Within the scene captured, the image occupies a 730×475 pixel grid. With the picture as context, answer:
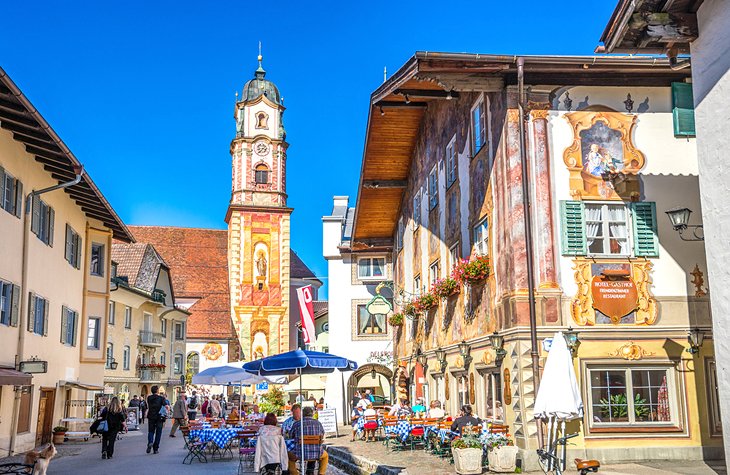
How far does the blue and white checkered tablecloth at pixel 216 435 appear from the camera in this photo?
1936 cm

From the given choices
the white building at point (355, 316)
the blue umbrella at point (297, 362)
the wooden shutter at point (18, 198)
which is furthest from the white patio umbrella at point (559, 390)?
the white building at point (355, 316)

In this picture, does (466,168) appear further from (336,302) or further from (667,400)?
(336,302)

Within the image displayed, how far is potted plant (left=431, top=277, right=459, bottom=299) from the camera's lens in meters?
20.6

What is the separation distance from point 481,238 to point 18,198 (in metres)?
11.2

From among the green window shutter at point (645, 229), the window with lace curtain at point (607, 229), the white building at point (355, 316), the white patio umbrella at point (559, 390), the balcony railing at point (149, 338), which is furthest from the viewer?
the balcony railing at point (149, 338)

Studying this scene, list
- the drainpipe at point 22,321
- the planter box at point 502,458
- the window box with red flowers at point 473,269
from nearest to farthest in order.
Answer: the planter box at point 502,458 → the window box with red flowers at point 473,269 → the drainpipe at point 22,321

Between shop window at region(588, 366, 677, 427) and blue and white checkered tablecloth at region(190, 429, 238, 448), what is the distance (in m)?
8.24

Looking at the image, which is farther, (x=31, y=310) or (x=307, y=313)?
(x=307, y=313)

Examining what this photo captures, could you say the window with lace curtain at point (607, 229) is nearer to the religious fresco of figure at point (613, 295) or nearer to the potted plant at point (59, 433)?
the religious fresco of figure at point (613, 295)

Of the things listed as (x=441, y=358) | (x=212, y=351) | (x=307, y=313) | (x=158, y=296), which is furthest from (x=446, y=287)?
(x=212, y=351)

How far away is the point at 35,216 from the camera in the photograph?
21.9m

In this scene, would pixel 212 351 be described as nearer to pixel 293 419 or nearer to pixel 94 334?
pixel 94 334

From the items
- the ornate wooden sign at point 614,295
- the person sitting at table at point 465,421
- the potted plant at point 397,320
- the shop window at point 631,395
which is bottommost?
the person sitting at table at point 465,421

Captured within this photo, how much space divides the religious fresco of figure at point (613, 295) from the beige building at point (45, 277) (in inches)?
456
